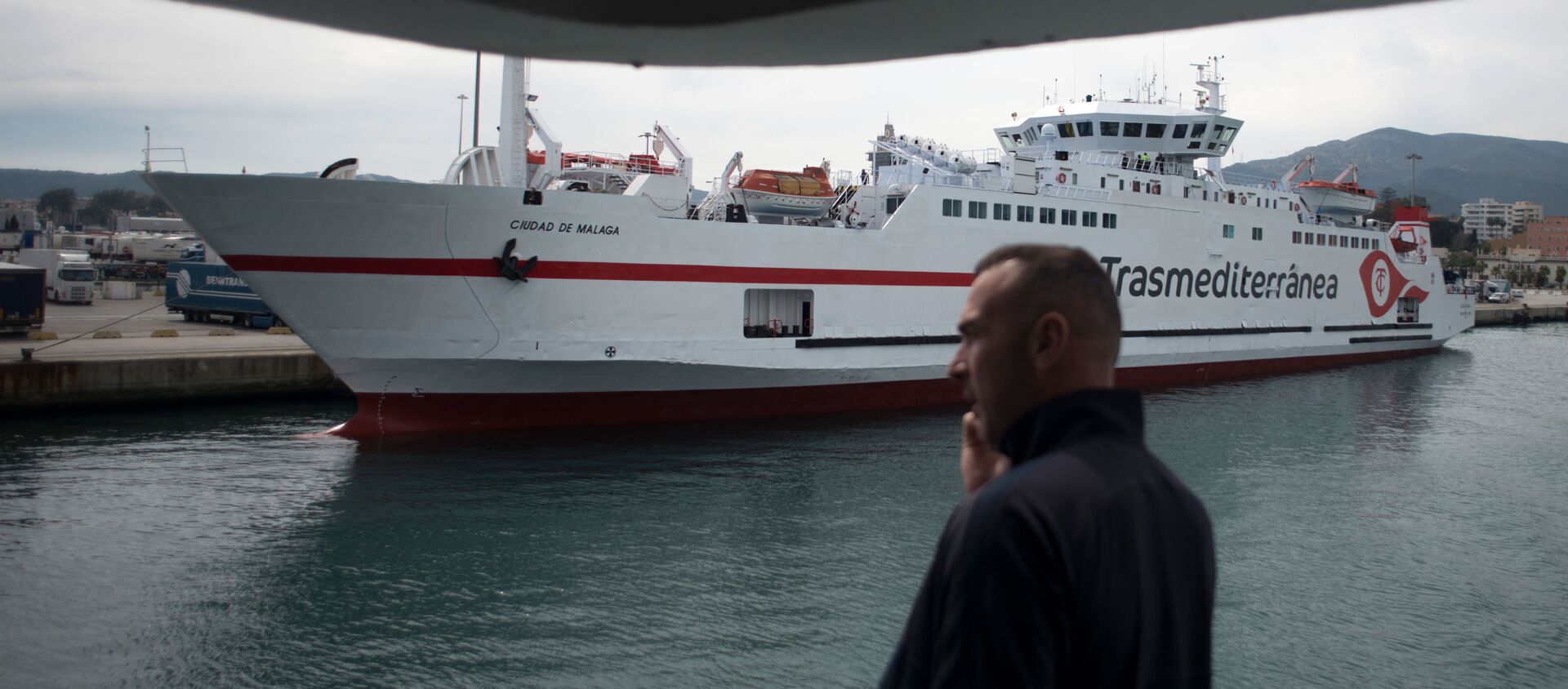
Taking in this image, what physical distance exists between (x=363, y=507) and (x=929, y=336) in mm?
10155

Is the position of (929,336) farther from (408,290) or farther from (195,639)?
(195,639)

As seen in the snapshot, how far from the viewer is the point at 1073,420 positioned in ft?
4.59

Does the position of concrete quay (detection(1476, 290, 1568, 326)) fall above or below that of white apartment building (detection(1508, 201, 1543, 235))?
below

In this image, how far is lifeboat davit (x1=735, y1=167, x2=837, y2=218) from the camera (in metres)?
17.4

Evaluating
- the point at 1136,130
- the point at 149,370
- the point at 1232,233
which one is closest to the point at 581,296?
the point at 149,370

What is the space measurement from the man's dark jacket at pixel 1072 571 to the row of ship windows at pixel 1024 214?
17088 millimetres

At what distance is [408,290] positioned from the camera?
1370cm

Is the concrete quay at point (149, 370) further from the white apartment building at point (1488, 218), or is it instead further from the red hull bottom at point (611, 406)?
the white apartment building at point (1488, 218)

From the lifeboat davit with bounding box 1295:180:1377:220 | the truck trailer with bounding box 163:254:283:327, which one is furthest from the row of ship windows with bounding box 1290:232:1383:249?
the truck trailer with bounding box 163:254:283:327

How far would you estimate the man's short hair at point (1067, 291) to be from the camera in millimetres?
1459

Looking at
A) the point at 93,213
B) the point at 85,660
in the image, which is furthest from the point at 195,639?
the point at 93,213

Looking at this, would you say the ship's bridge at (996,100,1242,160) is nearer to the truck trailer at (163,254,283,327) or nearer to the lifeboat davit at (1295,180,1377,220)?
the lifeboat davit at (1295,180,1377,220)

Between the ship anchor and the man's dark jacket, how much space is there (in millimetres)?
13248

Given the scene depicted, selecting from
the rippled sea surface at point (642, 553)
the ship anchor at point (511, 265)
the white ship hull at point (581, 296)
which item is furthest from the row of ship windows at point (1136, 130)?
the ship anchor at point (511, 265)
